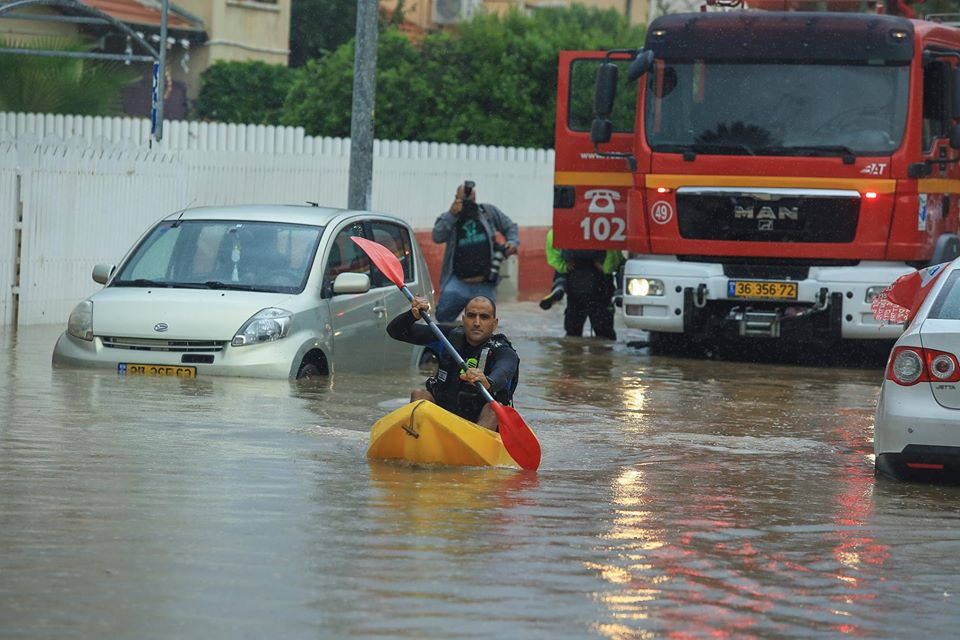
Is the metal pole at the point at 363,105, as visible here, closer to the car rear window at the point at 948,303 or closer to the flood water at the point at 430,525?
the flood water at the point at 430,525

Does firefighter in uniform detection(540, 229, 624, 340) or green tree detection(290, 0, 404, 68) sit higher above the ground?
green tree detection(290, 0, 404, 68)

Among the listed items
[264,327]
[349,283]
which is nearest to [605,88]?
[349,283]

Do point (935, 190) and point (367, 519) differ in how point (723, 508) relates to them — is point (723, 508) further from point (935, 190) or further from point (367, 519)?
point (935, 190)

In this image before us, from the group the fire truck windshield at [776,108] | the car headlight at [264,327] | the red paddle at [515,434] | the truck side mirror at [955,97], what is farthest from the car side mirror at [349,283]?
the truck side mirror at [955,97]

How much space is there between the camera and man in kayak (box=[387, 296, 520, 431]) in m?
10.7

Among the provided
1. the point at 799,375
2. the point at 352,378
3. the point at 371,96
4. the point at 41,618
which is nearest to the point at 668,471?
the point at 352,378

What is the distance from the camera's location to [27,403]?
12477 mm

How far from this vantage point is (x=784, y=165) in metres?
17.8

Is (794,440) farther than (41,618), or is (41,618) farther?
(794,440)

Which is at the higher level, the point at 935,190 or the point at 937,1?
the point at 937,1

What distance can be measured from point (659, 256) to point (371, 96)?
3.38 meters

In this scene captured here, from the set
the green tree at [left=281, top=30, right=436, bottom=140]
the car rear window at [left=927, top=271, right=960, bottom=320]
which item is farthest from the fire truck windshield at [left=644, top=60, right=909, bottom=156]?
the green tree at [left=281, top=30, right=436, bottom=140]

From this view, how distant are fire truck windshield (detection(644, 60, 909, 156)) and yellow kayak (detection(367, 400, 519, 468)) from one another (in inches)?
324

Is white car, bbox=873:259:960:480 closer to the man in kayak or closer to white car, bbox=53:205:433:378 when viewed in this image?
the man in kayak
